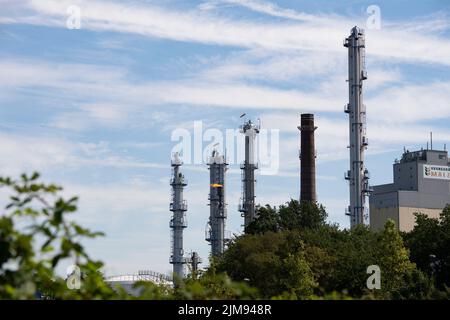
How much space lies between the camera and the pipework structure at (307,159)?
115 m

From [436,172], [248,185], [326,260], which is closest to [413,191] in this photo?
[436,172]

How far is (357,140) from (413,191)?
36.2m

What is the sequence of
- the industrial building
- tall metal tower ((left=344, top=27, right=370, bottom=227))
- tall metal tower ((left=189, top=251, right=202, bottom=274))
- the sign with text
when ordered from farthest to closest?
the sign with text → the industrial building → tall metal tower ((left=189, top=251, right=202, bottom=274)) → tall metal tower ((left=344, top=27, right=370, bottom=227))

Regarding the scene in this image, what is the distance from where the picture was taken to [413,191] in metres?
146

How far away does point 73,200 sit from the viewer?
10.1 meters

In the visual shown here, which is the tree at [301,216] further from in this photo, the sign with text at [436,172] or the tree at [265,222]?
the sign with text at [436,172]

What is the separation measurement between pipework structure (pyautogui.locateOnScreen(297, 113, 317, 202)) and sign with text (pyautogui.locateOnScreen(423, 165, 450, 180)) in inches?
1411

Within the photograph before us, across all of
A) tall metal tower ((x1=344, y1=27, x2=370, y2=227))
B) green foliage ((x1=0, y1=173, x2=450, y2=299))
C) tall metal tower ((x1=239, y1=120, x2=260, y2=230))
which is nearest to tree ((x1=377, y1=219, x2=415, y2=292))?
green foliage ((x1=0, y1=173, x2=450, y2=299))

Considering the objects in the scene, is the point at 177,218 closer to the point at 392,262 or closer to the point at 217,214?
the point at 217,214

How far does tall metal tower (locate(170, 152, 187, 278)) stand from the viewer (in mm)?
154250

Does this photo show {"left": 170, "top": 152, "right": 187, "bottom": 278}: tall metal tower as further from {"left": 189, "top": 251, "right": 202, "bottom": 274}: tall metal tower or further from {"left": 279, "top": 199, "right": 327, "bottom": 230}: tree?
{"left": 279, "top": 199, "right": 327, "bottom": 230}: tree

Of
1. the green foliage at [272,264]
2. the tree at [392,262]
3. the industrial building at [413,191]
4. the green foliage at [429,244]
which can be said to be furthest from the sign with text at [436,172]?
the tree at [392,262]

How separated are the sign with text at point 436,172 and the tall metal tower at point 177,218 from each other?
41.9m
